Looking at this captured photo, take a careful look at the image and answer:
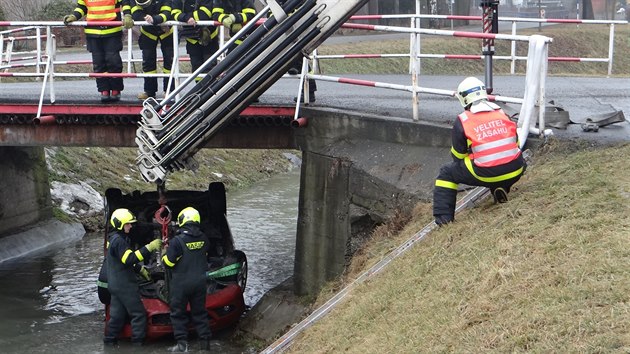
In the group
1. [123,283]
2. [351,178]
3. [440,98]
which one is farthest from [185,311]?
[440,98]

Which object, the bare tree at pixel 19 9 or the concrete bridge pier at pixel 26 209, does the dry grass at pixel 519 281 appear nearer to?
the concrete bridge pier at pixel 26 209

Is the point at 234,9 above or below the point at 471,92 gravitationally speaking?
above

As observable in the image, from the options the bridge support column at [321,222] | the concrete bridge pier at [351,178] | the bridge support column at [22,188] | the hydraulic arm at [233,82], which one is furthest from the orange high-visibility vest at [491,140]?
the bridge support column at [22,188]

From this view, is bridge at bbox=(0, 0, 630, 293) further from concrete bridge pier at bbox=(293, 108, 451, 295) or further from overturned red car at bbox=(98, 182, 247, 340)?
overturned red car at bbox=(98, 182, 247, 340)

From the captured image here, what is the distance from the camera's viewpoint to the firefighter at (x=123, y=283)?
11.5 metres

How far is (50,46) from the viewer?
12906 millimetres

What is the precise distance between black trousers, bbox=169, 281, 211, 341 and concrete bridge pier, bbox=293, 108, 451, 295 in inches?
52.4

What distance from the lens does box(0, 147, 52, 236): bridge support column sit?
18.2 meters

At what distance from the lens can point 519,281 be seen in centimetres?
652

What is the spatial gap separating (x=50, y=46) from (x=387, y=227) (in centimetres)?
558

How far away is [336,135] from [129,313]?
129 inches

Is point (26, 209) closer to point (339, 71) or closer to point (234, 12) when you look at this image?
point (234, 12)

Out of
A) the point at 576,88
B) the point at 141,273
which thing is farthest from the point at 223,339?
the point at 576,88

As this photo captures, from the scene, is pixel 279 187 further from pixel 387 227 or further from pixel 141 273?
pixel 387 227
